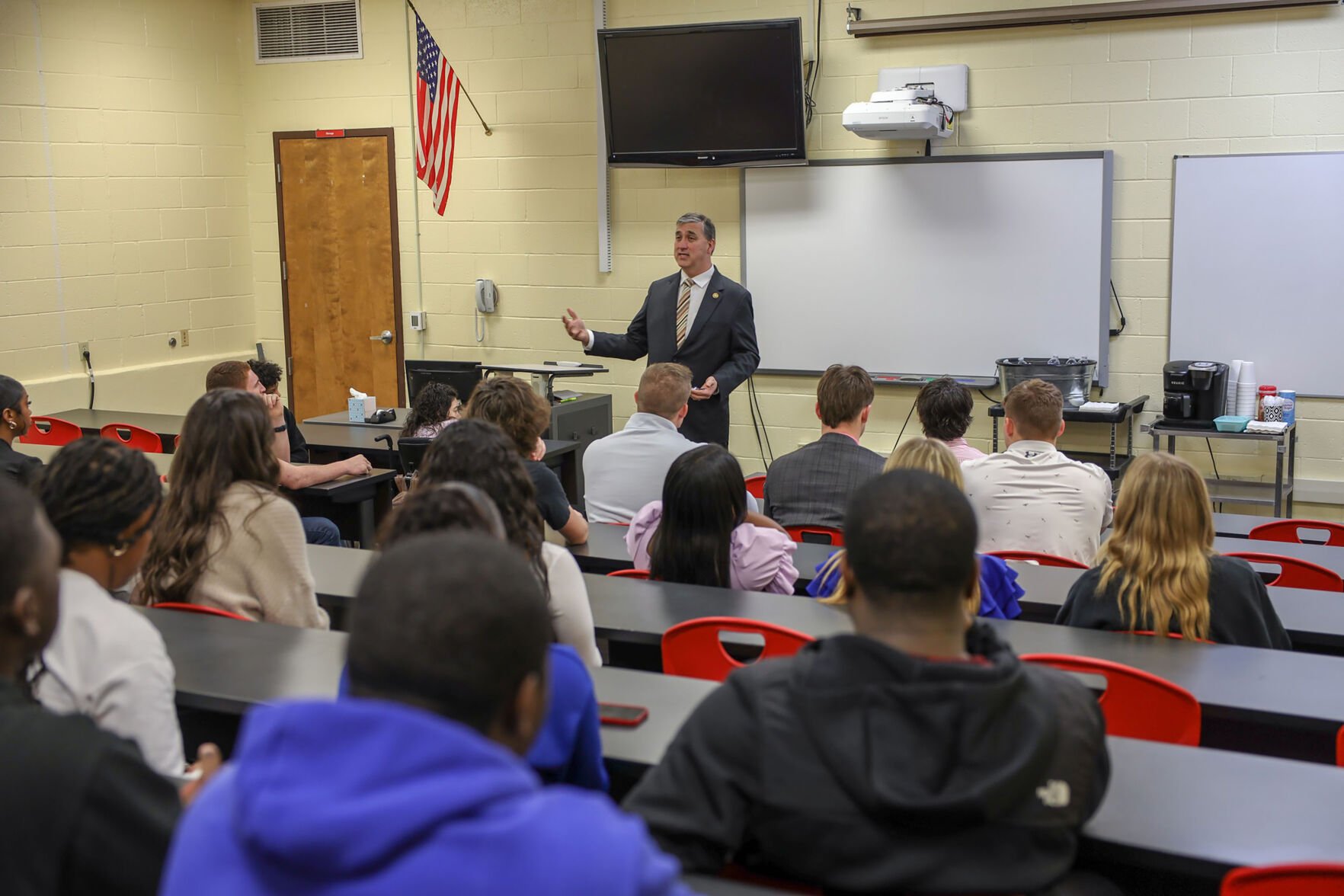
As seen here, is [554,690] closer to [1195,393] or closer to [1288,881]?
[1288,881]

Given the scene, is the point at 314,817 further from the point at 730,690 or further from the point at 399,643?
the point at 730,690

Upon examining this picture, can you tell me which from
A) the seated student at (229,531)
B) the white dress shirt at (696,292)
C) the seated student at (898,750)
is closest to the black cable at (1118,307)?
the white dress shirt at (696,292)

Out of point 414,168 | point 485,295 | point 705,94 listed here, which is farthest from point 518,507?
point 414,168

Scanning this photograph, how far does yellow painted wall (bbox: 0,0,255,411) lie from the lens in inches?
259

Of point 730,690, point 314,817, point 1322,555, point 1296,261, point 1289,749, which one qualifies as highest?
point 1296,261

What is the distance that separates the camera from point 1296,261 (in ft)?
18.5

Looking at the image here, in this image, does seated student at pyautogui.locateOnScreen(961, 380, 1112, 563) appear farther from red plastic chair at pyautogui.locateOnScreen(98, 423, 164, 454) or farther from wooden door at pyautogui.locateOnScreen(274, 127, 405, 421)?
wooden door at pyautogui.locateOnScreen(274, 127, 405, 421)

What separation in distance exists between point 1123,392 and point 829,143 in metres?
1.98

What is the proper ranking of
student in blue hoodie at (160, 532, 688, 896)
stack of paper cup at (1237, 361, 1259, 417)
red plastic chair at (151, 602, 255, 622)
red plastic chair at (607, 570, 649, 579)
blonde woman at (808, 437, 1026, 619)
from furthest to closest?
1. stack of paper cup at (1237, 361, 1259, 417)
2. red plastic chair at (607, 570, 649, 579)
3. blonde woman at (808, 437, 1026, 619)
4. red plastic chair at (151, 602, 255, 622)
5. student in blue hoodie at (160, 532, 688, 896)

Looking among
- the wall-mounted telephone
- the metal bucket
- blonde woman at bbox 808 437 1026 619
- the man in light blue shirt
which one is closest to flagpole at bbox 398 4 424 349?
the wall-mounted telephone

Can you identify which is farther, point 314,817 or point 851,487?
point 851,487

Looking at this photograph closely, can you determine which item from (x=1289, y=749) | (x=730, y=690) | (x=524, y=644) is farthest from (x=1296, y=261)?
(x=524, y=644)

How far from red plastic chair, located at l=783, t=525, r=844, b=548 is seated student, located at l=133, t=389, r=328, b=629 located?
1619 mm

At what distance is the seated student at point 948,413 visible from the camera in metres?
4.08
